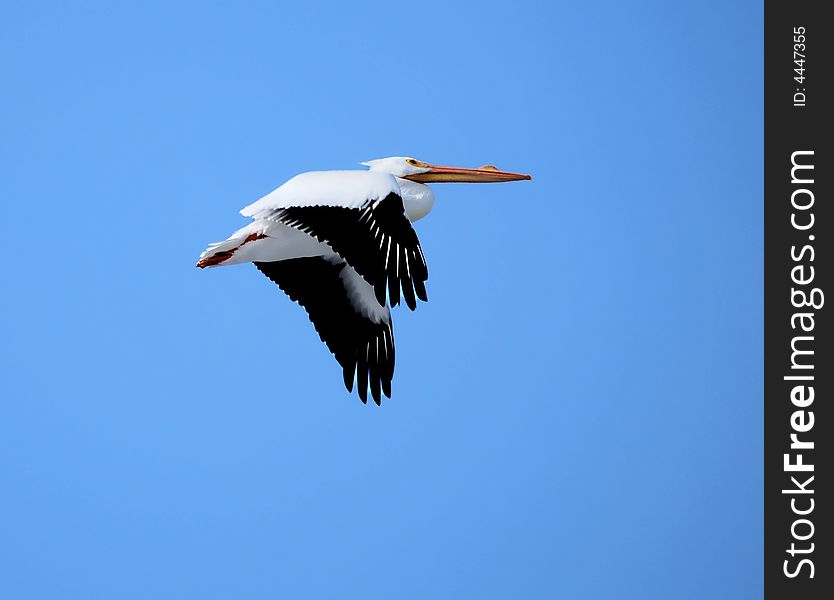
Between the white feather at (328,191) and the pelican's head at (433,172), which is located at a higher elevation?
the pelican's head at (433,172)

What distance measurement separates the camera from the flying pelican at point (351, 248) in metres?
9.09

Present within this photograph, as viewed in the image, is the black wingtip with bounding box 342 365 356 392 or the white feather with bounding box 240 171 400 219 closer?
Result: the white feather with bounding box 240 171 400 219

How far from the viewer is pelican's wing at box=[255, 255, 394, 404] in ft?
35.9

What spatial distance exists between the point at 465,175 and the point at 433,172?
0.81 feet

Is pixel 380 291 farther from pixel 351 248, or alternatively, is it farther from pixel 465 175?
pixel 465 175

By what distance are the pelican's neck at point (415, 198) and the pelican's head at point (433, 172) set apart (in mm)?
80

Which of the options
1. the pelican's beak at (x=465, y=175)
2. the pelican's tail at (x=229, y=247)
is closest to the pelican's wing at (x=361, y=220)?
→ the pelican's tail at (x=229, y=247)

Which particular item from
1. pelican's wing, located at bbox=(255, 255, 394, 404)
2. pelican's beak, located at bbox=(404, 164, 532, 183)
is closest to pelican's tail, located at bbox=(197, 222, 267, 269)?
pelican's wing, located at bbox=(255, 255, 394, 404)

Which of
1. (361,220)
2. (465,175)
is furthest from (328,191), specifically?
(465,175)

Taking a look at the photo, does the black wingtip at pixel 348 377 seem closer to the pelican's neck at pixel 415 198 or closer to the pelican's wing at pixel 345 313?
the pelican's wing at pixel 345 313

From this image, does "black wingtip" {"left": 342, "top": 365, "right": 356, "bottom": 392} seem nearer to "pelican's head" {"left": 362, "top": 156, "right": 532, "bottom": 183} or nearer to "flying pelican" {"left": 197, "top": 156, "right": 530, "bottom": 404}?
"flying pelican" {"left": 197, "top": 156, "right": 530, "bottom": 404}
